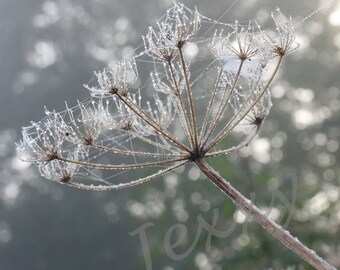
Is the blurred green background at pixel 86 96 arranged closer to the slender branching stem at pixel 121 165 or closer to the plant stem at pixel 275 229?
the slender branching stem at pixel 121 165

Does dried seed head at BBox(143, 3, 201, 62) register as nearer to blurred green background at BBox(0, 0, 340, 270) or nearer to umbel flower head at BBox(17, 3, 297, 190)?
umbel flower head at BBox(17, 3, 297, 190)

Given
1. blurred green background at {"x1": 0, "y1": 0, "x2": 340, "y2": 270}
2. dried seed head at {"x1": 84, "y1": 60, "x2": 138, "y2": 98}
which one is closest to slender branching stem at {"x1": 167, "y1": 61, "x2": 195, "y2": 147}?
dried seed head at {"x1": 84, "y1": 60, "x2": 138, "y2": 98}

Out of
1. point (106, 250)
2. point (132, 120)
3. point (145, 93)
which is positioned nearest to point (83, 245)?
point (106, 250)

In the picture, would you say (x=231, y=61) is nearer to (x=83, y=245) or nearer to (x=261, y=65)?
(x=261, y=65)

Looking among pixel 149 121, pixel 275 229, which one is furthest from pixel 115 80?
pixel 275 229

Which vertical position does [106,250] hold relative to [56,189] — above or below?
below

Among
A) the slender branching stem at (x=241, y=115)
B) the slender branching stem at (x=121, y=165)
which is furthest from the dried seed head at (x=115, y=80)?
the slender branching stem at (x=241, y=115)

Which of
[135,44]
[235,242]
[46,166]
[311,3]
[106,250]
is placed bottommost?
[46,166]
